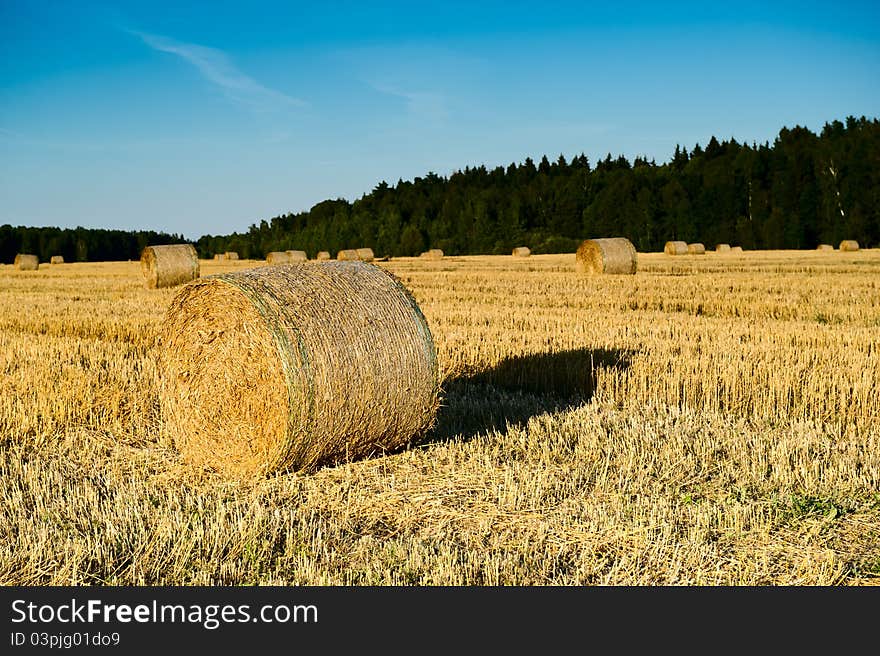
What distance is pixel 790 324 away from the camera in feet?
38.1

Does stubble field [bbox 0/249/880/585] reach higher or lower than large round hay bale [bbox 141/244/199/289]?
lower

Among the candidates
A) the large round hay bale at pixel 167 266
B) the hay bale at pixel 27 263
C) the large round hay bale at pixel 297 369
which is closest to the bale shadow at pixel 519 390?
the large round hay bale at pixel 297 369

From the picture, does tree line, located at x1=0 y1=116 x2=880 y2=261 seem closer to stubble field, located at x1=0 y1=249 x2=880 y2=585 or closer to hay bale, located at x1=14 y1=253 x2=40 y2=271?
hay bale, located at x1=14 y1=253 x2=40 y2=271

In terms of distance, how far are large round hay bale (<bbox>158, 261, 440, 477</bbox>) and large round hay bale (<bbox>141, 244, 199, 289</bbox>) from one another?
656 inches

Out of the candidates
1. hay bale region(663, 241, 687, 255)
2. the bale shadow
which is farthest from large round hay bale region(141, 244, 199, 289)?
hay bale region(663, 241, 687, 255)

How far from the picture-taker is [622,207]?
72.3 metres

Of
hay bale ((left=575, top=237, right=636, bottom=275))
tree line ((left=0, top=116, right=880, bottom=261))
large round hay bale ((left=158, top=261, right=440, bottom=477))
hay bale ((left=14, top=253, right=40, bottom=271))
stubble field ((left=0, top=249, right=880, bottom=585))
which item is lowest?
stubble field ((left=0, top=249, right=880, bottom=585))

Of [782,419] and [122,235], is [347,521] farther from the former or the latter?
[122,235]

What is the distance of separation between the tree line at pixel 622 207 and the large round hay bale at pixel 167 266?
44.5m

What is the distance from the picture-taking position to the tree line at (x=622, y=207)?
2419 inches

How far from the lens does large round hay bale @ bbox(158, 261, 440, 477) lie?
17.7ft

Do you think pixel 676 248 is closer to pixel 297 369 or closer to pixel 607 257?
pixel 607 257

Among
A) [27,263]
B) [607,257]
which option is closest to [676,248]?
[607,257]

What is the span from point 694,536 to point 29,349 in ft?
28.0
